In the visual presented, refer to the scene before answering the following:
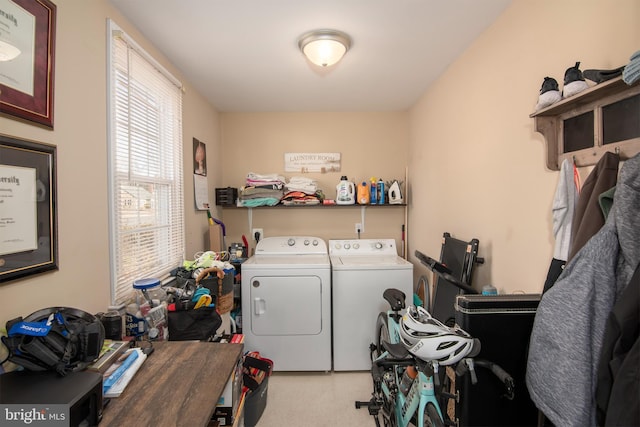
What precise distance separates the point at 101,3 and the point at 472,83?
208 centimetres

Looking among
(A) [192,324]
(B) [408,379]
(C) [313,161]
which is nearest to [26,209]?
(A) [192,324]

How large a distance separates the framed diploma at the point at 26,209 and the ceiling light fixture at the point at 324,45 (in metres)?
1.38

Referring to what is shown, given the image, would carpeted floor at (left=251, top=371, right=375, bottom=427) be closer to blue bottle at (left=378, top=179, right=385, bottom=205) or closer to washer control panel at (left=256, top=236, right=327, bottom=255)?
washer control panel at (left=256, top=236, right=327, bottom=255)

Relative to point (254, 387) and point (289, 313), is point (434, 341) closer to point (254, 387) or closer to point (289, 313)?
point (254, 387)

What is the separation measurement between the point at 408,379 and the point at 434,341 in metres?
0.56

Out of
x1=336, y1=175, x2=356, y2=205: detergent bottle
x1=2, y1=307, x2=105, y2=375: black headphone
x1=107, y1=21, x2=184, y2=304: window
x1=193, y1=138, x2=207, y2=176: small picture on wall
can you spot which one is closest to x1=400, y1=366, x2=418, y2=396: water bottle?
x1=2, y1=307, x2=105, y2=375: black headphone

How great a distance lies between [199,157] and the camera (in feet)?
8.64

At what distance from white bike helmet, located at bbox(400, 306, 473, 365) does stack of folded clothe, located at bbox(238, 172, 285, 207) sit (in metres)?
2.03

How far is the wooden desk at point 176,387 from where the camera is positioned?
0.87 meters

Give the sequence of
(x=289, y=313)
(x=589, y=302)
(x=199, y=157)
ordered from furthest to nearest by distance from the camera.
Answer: (x=199, y=157) → (x=289, y=313) → (x=589, y=302)

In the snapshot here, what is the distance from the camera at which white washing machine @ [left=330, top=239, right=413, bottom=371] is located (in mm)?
2516

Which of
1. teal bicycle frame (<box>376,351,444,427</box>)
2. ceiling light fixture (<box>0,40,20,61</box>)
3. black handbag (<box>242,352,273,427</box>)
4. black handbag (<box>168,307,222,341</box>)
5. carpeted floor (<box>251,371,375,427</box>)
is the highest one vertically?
ceiling light fixture (<box>0,40,20,61</box>)

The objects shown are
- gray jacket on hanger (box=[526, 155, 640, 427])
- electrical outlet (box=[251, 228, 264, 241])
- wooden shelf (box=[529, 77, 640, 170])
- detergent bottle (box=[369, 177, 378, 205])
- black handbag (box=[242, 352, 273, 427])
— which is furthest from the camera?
electrical outlet (box=[251, 228, 264, 241])

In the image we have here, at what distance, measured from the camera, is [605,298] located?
0.87 meters
